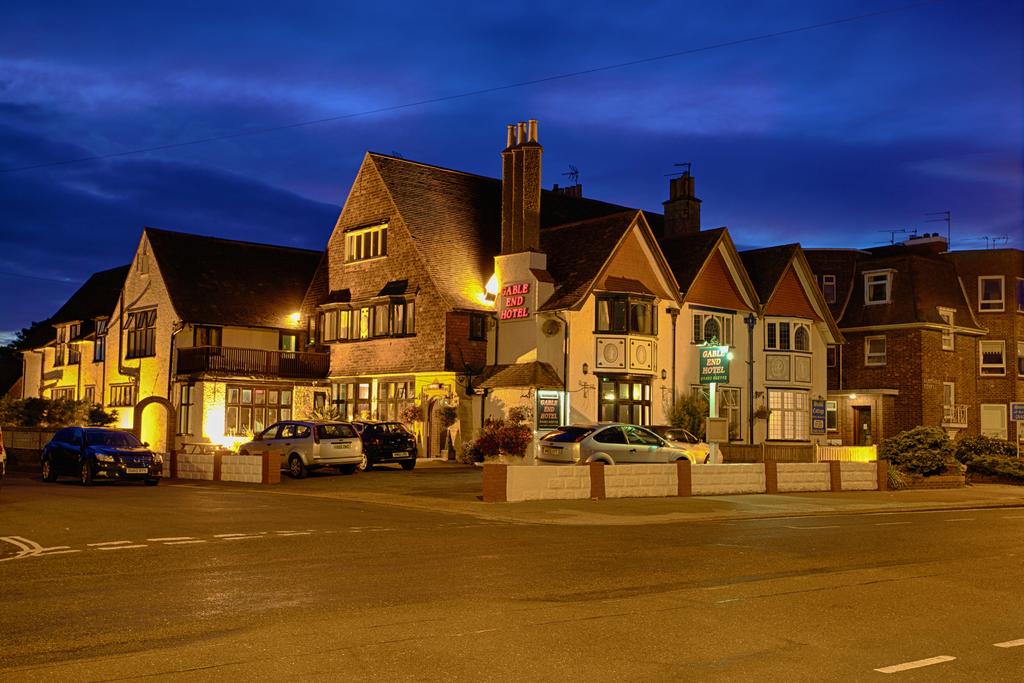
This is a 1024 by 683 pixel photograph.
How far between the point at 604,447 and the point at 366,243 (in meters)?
20.6

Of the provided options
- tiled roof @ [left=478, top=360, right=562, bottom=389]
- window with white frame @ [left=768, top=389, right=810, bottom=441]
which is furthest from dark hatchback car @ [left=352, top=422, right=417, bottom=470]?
window with white frame @ [left=768, top=389, right=810, bottom=441]

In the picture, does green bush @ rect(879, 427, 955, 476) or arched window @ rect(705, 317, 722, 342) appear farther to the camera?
arched window @ rect(705, 317, 722, 342)

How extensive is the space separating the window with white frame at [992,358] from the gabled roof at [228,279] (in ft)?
109

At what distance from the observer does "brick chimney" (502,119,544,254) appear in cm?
4116

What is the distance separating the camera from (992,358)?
179ft

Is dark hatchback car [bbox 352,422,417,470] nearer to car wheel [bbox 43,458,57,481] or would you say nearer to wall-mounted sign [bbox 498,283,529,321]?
wall-mounted sign [bbox 498,283,529,321]

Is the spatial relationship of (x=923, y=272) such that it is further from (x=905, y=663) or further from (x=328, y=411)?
(x=905, y=663)

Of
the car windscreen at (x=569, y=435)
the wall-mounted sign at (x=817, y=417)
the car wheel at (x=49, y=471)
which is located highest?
the wall-mounted sign at (x=817, y=417)

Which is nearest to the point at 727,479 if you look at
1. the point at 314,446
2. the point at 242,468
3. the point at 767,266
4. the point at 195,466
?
the point at 314,446

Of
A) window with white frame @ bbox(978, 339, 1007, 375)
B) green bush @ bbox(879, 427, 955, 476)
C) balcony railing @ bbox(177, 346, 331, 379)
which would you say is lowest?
green bush @ bbox(879, 427, 955, 476)

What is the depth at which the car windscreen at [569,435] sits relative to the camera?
2995 centimetres

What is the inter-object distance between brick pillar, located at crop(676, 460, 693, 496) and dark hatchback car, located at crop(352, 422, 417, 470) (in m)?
10.7

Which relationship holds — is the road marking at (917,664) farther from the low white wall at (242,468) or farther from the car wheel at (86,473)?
the car wheel at (86,473)

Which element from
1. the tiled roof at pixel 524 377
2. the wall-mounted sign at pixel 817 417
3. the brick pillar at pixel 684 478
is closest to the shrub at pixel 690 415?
the tiled roof at pixel 524 377
